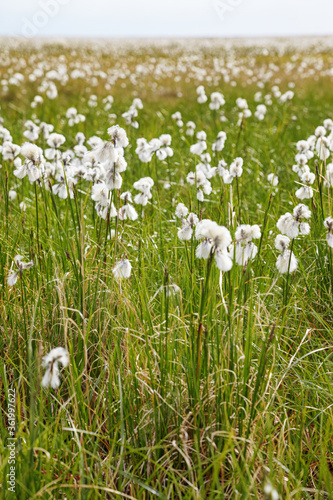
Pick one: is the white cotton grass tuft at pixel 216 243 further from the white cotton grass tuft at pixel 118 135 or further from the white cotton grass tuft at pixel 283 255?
the white cotton grass tuft at pixel 118 135

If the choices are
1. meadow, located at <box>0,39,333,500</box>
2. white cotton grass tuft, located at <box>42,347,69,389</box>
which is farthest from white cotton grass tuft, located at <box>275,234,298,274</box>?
white cotton grass tuft, located at <box>42,347,69,389</box>

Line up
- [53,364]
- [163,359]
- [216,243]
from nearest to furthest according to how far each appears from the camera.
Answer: [53,364], [216,243], [163,359]

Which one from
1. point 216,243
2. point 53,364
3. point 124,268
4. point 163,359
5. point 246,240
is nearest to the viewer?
point 53,364

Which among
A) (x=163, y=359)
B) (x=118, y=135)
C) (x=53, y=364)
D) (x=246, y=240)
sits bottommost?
(x=163, y=359)

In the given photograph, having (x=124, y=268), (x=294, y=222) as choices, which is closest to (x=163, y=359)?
(x=124, y=268)

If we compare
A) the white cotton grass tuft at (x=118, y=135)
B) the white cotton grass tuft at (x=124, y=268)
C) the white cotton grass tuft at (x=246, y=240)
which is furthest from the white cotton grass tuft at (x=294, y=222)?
the white cotton grass tuft at (x=118, y=135)

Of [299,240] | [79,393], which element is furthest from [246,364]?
[299,240]

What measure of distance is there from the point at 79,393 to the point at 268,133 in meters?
6.30

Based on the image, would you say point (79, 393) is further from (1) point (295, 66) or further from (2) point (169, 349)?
(1) point (295, 66)

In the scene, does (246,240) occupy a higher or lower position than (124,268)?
higher

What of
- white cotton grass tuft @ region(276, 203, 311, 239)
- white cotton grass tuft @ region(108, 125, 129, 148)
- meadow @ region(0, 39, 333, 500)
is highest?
white cotton grass tuft @ region(108, 125, 129, 148)

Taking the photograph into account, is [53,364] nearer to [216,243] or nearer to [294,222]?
[216,243]

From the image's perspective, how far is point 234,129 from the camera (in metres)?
7.77

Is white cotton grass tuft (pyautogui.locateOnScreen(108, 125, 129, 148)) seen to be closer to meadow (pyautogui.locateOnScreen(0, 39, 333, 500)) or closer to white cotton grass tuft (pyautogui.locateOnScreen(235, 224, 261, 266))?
meadow (pyautogui.locateOnScreen(0, 39, 333, 500))
